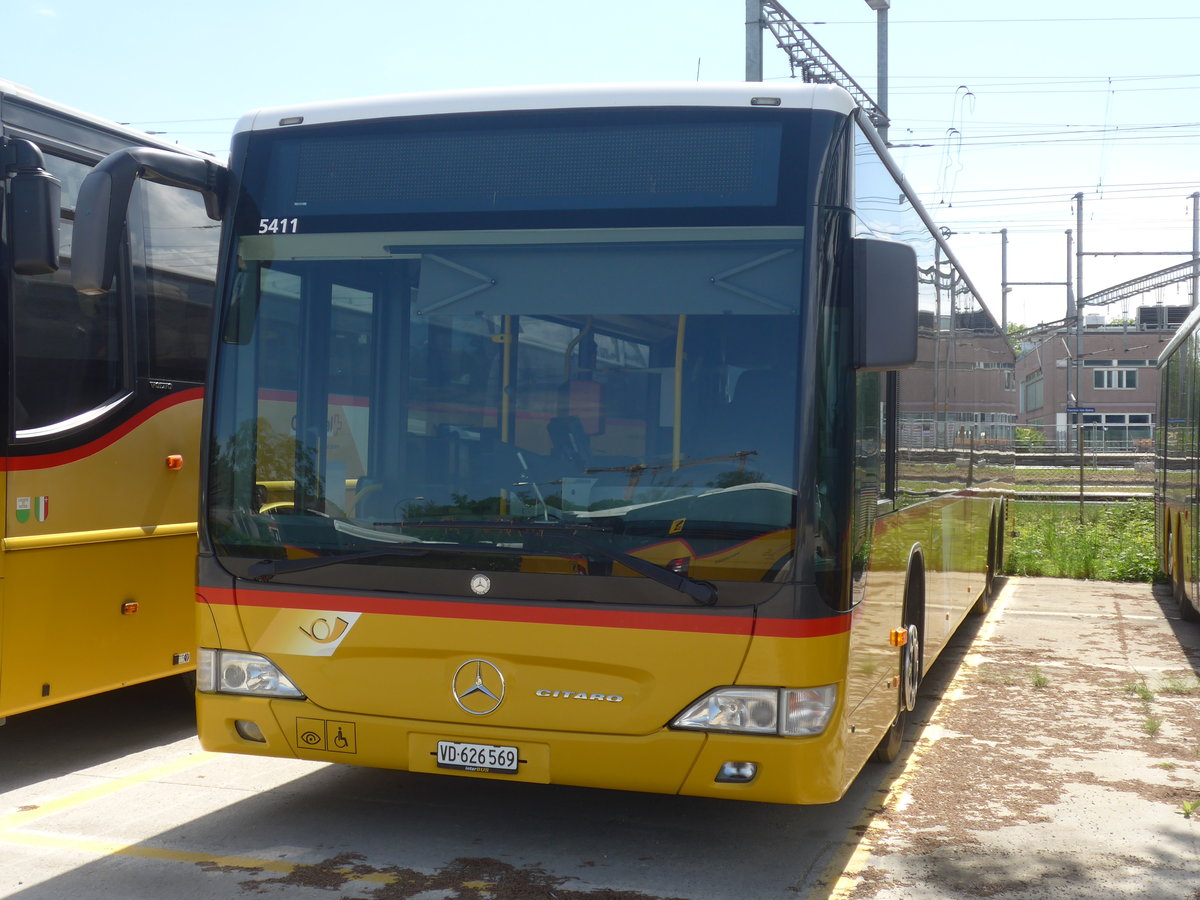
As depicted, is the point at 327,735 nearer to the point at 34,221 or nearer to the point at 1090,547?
the point at 34,221

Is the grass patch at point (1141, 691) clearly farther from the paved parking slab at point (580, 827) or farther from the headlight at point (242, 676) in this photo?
the headlight at point (242, 676)

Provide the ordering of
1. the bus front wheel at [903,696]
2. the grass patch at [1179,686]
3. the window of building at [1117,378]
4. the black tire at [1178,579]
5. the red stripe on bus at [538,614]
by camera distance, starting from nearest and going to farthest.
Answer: the red stripe on bus at [538,614]
the bus front wheel at [903,696]
the grass patch at [1179,686]
the black tire at [1178,579]
the window of building at [1117,378]

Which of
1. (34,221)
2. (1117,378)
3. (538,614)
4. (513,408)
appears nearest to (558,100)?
(513,408)

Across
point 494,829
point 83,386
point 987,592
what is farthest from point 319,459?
point 987,592

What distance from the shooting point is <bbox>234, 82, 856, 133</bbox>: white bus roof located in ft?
16.4

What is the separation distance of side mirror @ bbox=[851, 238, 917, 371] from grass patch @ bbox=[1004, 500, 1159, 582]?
1349cm

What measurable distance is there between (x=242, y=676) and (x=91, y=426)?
2304 millimetres

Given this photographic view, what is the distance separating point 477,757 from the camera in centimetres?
509

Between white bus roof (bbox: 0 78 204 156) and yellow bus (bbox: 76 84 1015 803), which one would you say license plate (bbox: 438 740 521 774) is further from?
white bus roof (bbox: 0 78 204 156)

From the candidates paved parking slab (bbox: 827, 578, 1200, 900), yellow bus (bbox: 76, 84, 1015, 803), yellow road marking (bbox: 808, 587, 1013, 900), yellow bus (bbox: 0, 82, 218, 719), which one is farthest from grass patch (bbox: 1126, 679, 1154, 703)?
yellow bus (bbox: 0, 82, 218, 719)

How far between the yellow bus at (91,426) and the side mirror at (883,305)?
3.34 metres

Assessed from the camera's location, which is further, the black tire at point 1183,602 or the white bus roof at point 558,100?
the black tire at point 1183,602

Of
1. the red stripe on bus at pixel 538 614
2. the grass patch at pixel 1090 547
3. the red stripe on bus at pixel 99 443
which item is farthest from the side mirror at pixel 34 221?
the grass patch at pixel 1090 547

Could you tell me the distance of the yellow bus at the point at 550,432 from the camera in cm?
483
